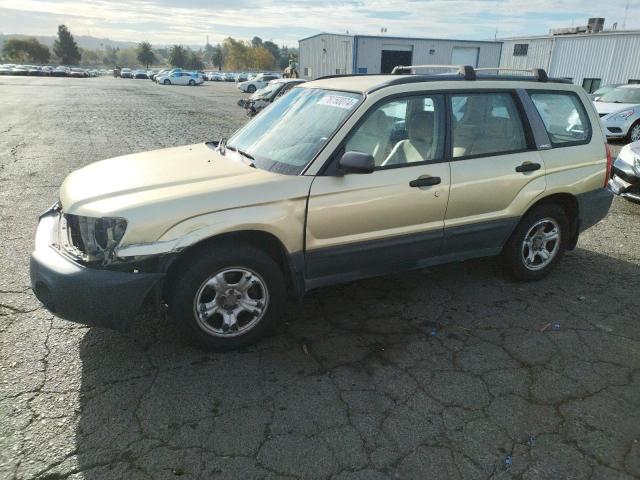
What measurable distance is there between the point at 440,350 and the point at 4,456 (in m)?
2.64

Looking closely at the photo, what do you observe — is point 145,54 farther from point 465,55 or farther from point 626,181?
point 626,181

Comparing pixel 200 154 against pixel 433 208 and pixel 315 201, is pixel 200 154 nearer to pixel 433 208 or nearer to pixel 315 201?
pixel 315 201

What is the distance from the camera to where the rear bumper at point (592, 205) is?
4.45 m

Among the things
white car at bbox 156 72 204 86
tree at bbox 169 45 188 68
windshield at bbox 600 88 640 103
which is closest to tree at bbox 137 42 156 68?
tree at bbox 169 45 188 68

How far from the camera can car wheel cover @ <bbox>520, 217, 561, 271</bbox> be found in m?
4.38

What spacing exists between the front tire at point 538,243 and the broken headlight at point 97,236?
3277mm

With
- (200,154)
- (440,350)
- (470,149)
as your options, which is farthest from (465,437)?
(200,154)

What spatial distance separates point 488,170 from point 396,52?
116 feet

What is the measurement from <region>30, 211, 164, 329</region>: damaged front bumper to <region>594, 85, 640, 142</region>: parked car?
13.0 metres

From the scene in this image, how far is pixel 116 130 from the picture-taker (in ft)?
45.7

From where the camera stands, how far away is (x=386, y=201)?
348 centimetres

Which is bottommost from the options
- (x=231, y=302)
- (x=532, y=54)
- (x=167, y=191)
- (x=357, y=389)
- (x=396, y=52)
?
(x=357, y=389)

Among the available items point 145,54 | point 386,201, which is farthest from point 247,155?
point 145,54

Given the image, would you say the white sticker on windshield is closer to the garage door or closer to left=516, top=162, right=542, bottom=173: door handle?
left=516, top=162, right=542, bottom=173: door handle
